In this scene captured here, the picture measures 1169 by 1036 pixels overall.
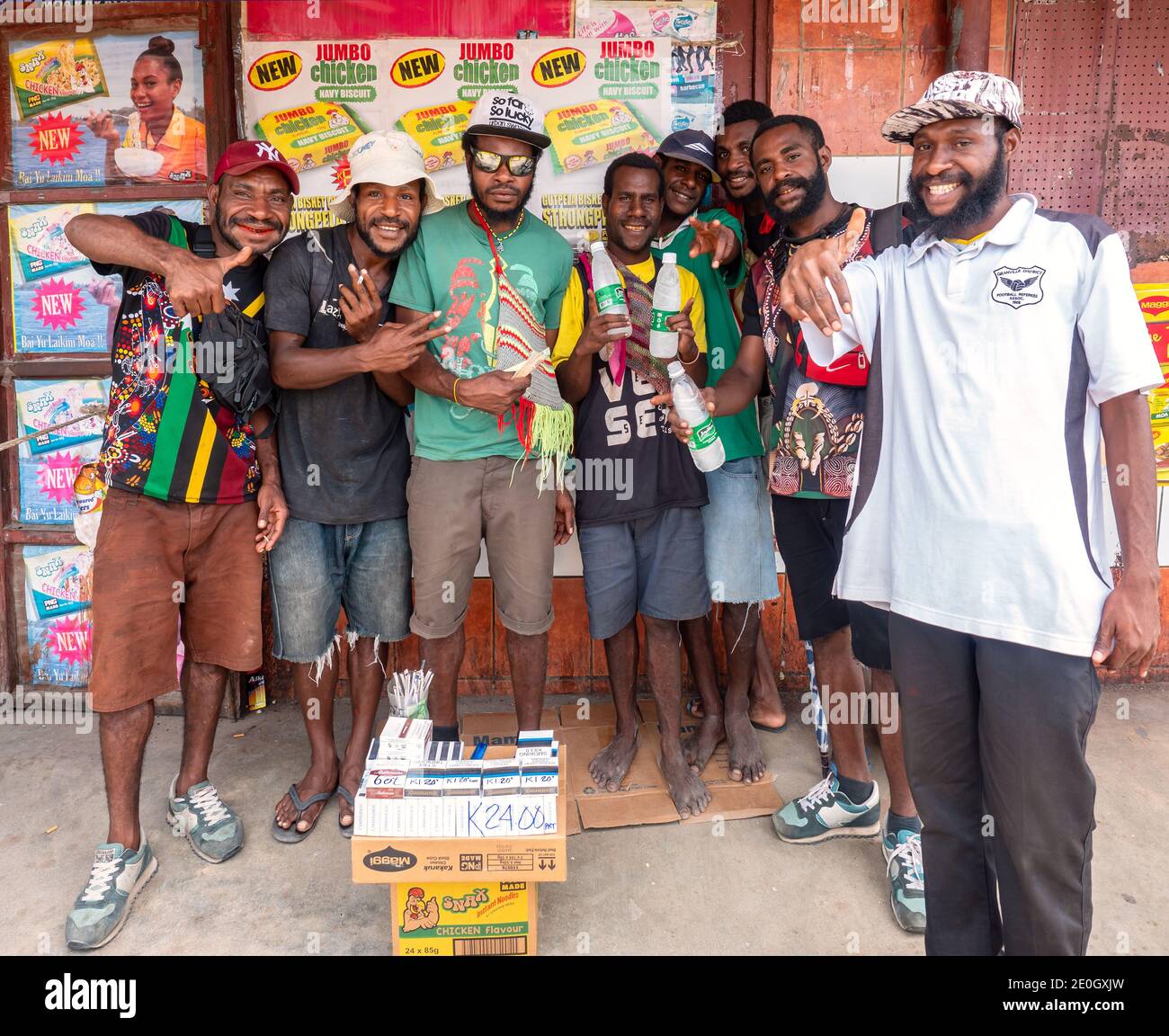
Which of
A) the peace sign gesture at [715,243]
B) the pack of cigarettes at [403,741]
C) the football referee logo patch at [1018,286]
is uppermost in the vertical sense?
the peace sign gesture at [715,243]

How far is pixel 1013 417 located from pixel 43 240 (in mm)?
4214

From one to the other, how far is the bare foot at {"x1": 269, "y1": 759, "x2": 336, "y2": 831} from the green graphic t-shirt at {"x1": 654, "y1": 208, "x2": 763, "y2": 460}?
2.02 metres

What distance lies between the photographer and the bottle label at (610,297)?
3.07 metres

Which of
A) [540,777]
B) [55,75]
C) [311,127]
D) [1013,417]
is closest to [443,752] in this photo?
[540,777]

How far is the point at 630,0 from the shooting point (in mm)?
4008

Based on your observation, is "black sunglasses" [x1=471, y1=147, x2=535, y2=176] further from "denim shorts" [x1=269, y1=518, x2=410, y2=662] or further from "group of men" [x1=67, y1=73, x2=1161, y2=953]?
"denim shorts" [x1=269, y1=518, x2=410, y2=662]

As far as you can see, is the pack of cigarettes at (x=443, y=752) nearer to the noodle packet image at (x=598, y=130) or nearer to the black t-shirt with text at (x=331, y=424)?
the black t-shirt with text at (x=331, y=424)

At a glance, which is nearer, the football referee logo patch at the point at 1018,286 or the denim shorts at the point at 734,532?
the football referee logo patch at the point at 1018,286

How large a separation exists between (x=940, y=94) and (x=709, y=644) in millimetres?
2323

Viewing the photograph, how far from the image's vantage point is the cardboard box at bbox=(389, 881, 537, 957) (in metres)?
2.55

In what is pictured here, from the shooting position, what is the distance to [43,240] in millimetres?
4102

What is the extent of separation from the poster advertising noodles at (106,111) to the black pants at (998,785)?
3.76 metres

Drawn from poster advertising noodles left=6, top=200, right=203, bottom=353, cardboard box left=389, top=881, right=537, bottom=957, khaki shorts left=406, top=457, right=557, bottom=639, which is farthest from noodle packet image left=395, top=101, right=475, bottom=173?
cardboard box left=389, top=881, right=537, bottom=957

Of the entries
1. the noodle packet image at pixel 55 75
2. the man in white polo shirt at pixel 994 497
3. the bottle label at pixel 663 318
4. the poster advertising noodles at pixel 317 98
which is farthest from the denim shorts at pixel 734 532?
the noodle packet image at pixel 55 75
